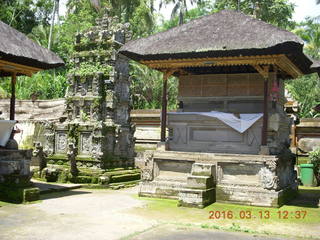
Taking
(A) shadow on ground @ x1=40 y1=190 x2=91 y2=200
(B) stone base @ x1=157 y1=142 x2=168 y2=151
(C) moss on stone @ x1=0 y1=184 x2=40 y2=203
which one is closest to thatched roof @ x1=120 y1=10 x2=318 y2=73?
(B) stone base @ x1=157 y1=142 x2=168 y2=151

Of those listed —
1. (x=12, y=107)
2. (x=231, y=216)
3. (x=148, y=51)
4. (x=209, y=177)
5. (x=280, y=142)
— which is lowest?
(x=231, y=216)

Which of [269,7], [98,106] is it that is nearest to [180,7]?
[269,7]

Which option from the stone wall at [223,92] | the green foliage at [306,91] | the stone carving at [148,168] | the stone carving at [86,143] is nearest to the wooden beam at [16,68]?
the stone carving at [86,143]

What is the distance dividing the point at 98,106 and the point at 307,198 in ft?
28.6

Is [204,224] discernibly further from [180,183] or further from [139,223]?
[180,183]

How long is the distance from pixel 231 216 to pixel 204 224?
1.35 m

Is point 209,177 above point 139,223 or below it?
above

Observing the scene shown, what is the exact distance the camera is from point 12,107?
12953 mm

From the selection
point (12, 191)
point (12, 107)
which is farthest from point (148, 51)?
point (12, 191)

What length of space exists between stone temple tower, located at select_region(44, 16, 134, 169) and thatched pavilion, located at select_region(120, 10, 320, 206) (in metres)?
3.51

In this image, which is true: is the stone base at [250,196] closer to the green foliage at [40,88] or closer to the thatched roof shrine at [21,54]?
the thatched roof shrine at [21,54]

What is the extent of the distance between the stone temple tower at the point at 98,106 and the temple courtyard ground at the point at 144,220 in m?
→ 4.14

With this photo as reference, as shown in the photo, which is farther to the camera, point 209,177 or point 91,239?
point 209,177

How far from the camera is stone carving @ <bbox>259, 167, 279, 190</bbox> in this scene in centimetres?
1126
